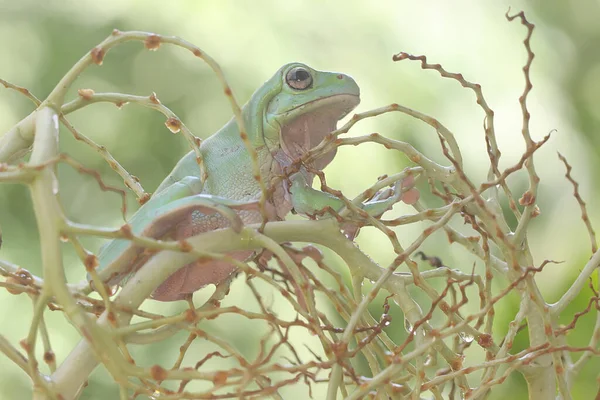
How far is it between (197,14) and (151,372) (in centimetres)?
165

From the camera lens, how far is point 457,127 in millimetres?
1938

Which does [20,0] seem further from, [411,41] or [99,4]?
[411,41]

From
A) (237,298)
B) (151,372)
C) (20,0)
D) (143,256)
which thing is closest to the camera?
(151,372)

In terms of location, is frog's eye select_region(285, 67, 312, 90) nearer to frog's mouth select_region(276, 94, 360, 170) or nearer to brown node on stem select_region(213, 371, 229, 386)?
frog's mouth select_region(276, 94, 360, 170)

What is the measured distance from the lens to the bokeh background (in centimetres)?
186

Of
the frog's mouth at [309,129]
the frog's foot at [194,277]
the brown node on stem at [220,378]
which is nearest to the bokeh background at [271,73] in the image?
the frog's mouth at [309,129]

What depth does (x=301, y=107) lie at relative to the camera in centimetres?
71

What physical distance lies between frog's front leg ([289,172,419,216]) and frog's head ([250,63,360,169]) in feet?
0.15


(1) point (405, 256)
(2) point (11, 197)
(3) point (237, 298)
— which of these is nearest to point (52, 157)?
(1) point (405, 256)

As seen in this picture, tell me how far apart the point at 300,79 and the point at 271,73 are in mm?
1264

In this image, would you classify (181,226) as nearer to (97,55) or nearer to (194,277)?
(194,277)

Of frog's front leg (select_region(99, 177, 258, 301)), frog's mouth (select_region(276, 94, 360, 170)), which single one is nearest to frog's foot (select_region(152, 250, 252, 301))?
frog's front leg (select_region(99, 177, 258, 301))

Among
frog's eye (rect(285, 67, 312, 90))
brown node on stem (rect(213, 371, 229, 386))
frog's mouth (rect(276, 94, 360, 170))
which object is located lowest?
brown node on stem (rect(213, 371, 229, 386))

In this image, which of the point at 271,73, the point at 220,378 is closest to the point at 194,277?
the point at 220,378
